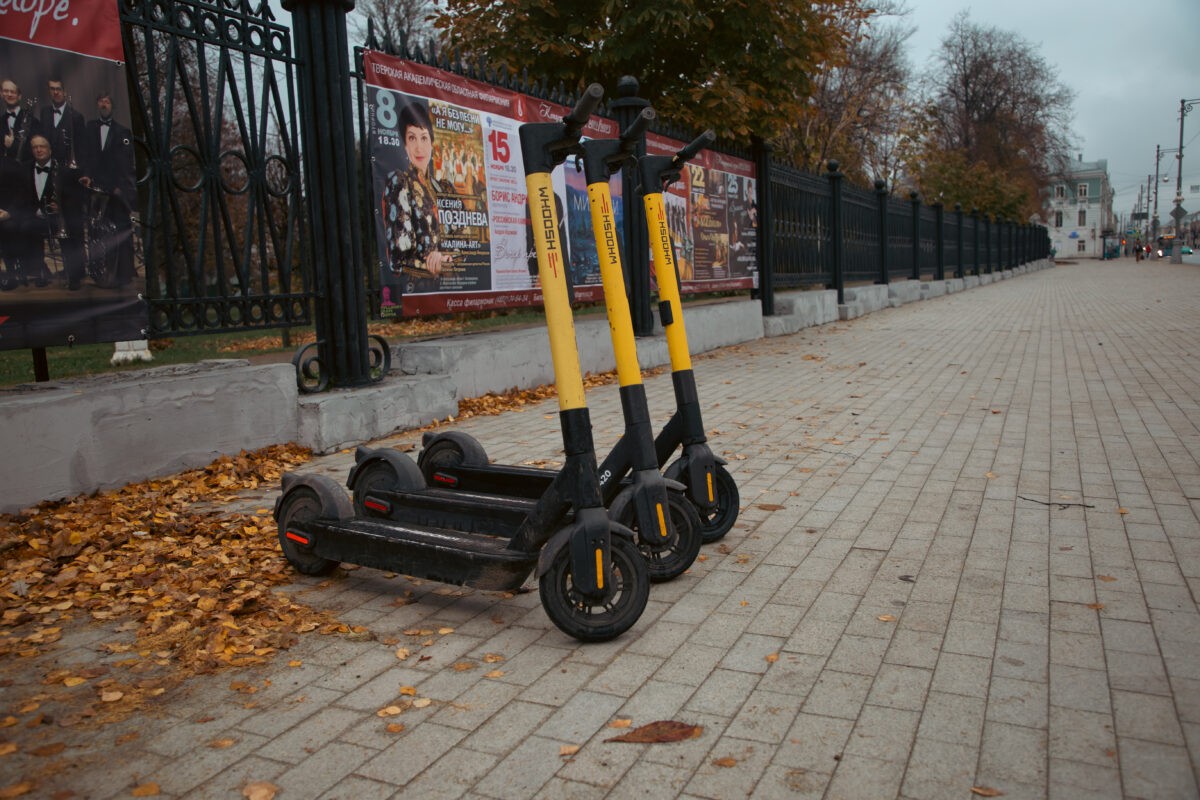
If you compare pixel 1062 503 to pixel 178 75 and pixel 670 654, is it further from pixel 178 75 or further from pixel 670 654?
pixel 178 75

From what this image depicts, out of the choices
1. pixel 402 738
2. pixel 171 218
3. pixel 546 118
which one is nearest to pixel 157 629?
pixel 402 738

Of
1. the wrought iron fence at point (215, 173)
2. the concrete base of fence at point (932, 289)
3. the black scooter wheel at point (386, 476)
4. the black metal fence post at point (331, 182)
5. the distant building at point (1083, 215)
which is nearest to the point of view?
the black scooter wheel at point (386, 476)

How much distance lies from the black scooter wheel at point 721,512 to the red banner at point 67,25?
13.1ft

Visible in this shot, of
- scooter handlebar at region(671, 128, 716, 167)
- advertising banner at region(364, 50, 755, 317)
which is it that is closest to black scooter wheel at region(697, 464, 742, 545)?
scooter handlebar at region(671, 128, 716, 167)

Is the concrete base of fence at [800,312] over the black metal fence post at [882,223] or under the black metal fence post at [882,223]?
under

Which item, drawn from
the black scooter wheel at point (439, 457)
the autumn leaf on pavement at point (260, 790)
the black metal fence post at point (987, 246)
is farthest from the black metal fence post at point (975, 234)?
the autumn leaf on pavement at point (260, 790)

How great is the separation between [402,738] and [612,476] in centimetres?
148

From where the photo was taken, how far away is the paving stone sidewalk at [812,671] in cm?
244

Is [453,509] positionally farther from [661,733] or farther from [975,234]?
[975,234]

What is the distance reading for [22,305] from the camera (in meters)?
4.93

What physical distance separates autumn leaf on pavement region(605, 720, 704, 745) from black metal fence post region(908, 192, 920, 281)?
23.5 meters

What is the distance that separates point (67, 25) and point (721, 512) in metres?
4.18

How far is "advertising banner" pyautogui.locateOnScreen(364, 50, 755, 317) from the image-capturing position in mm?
7379

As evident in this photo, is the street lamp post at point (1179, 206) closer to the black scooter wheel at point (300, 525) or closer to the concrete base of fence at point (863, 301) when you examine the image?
the concrete base of fence at point (863, 301)
